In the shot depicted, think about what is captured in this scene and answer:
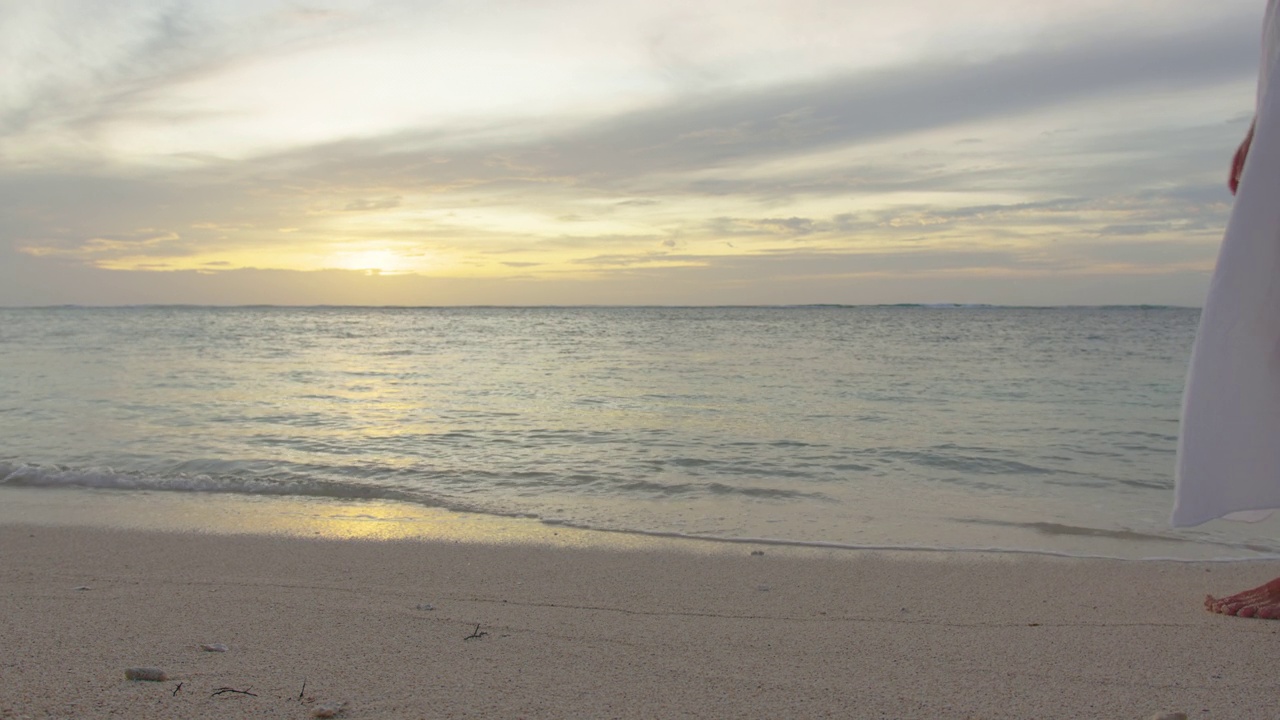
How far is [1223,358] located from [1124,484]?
233 inches

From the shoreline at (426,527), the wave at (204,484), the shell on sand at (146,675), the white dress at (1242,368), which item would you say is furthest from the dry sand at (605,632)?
the wave at (204,484)

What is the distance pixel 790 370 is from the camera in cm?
1986

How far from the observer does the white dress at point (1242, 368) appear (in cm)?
269

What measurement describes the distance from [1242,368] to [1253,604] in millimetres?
1968

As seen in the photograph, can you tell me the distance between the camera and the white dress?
2.69 metres

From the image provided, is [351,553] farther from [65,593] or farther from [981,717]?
[981,717]

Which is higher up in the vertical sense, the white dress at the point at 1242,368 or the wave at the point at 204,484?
the white dress at the point at 1242,368

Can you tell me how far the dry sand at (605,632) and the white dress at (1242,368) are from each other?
773mm

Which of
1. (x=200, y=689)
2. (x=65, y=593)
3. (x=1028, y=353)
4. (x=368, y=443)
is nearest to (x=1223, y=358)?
(x=200, y=689)

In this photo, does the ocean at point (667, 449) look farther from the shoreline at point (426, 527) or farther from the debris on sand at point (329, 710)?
the debris on sand at point (329, 710)

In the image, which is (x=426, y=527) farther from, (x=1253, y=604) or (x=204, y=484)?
(x=1253, y=604)

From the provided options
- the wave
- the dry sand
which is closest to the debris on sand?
the dry sand

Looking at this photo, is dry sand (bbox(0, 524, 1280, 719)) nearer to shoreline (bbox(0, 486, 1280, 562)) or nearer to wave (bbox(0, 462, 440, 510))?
shoreline (bbox(0, 486, 1280, 562))

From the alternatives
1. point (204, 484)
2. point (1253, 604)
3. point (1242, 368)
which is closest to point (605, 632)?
point (1242, 368)
